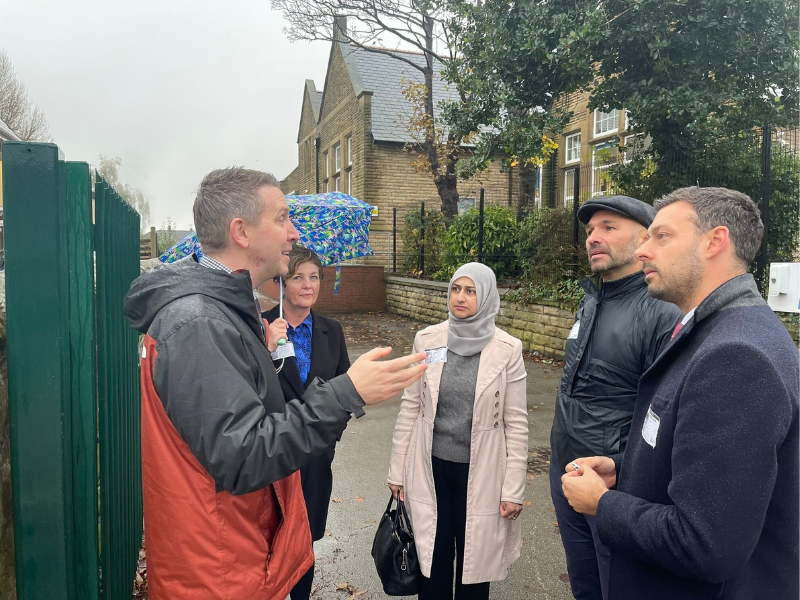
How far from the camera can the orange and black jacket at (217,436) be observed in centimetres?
159

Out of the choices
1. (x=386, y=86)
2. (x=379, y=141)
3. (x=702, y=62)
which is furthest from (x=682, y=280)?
(x=386, y=86)

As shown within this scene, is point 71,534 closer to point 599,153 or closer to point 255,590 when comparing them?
point 255,590

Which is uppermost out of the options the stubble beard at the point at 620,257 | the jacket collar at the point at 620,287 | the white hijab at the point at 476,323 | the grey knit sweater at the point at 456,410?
the stubble beard at the point at 620,257

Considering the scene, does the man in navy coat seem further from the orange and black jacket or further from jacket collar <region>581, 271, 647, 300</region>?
jacket collar <region>581, 271, 647, 300</region>

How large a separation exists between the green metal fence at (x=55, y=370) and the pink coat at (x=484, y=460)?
1439 millimetres

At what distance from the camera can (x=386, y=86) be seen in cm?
2341

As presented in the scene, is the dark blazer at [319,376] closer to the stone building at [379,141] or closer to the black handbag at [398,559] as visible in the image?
the black handbag at [398,559]

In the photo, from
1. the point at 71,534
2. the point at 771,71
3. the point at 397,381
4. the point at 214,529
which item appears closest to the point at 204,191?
the point at 397,381

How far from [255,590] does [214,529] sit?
25 cm

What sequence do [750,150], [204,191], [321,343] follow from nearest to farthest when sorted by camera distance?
[204,191] < [321,343] < [750,150]

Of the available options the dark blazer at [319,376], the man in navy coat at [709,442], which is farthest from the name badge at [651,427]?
the dark blazer at [319,376]

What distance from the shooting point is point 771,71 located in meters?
8.26

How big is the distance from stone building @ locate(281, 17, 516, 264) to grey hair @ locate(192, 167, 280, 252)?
17.5 meters

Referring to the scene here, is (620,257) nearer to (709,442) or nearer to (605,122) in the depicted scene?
(709,442)
